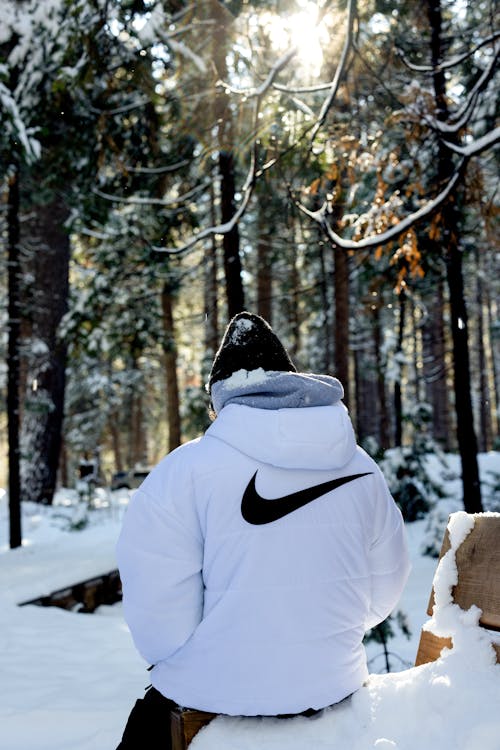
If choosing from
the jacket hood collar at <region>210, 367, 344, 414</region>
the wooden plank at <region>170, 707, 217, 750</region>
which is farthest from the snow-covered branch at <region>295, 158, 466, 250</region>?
the wooden plank at <region>170, 707, 217, 750</region>

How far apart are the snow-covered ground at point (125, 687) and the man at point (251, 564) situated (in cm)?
9

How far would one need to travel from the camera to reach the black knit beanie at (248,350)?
96.0 inches

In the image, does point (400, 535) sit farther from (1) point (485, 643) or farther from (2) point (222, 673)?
(2) point (222, 673)

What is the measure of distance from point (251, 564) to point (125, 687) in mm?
3155

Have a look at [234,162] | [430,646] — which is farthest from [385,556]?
[234,162]

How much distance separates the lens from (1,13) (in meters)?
9.29

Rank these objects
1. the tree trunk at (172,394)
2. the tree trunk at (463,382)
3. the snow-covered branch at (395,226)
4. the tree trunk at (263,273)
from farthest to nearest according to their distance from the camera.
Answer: the tree trunk at (172,394) → the tree trunk at (263,273) → the tree trunk at (463,382) → the snow-covered branch at (395,226)

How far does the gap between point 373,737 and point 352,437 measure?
898 millimetres

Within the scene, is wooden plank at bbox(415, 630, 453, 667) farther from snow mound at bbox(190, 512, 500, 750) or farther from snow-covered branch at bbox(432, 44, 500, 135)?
snow-covered branch at bbox(432, 44, 500, 135)

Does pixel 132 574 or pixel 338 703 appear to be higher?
pixel 132 574

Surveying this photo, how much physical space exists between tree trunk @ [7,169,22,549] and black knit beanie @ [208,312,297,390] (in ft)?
28.6

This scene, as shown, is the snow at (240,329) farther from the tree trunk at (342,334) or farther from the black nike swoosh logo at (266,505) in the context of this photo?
the tree trunk at (342,334)

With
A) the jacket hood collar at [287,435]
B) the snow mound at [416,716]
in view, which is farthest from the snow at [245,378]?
the snow mound at [416,716]

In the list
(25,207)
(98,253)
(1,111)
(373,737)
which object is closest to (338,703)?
(373,737)
